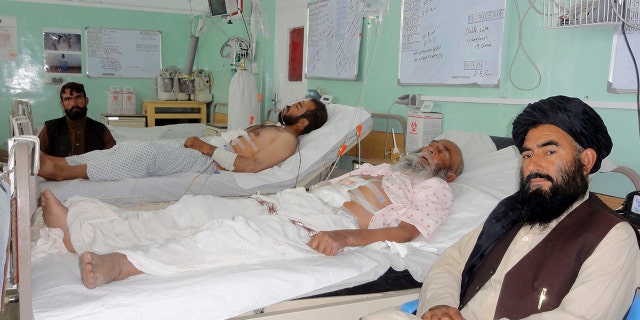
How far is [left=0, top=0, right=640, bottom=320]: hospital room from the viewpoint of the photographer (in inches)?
56.1

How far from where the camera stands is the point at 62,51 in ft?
20.2

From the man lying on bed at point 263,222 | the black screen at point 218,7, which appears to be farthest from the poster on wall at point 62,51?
the man lying on bed at point 263,222

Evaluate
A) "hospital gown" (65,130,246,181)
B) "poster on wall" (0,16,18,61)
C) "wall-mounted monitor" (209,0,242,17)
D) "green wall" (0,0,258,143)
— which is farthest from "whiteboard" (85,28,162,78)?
"hospital gown" (65,130,246,181)

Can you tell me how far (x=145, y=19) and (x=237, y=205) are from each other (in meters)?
4.87

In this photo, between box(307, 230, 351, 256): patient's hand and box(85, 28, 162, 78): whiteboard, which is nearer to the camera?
box(307, 230, 351, 256): patient's hand

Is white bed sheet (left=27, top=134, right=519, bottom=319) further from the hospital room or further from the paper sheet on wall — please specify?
the paper sheet on wall

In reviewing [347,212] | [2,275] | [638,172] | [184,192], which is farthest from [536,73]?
[2,275]

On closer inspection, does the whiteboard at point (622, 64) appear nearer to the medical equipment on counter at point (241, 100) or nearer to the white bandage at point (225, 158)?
the white bandage at point (225, 158)

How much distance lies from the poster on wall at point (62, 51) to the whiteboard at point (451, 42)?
170 inches

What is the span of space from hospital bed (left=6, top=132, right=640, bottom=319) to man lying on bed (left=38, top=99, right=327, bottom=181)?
781mm

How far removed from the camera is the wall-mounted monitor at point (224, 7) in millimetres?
4855

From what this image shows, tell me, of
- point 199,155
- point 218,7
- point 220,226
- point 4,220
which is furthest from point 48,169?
point 218,7

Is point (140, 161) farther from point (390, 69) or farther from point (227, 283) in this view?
point (390, 69)

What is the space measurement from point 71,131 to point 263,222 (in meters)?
2.54
